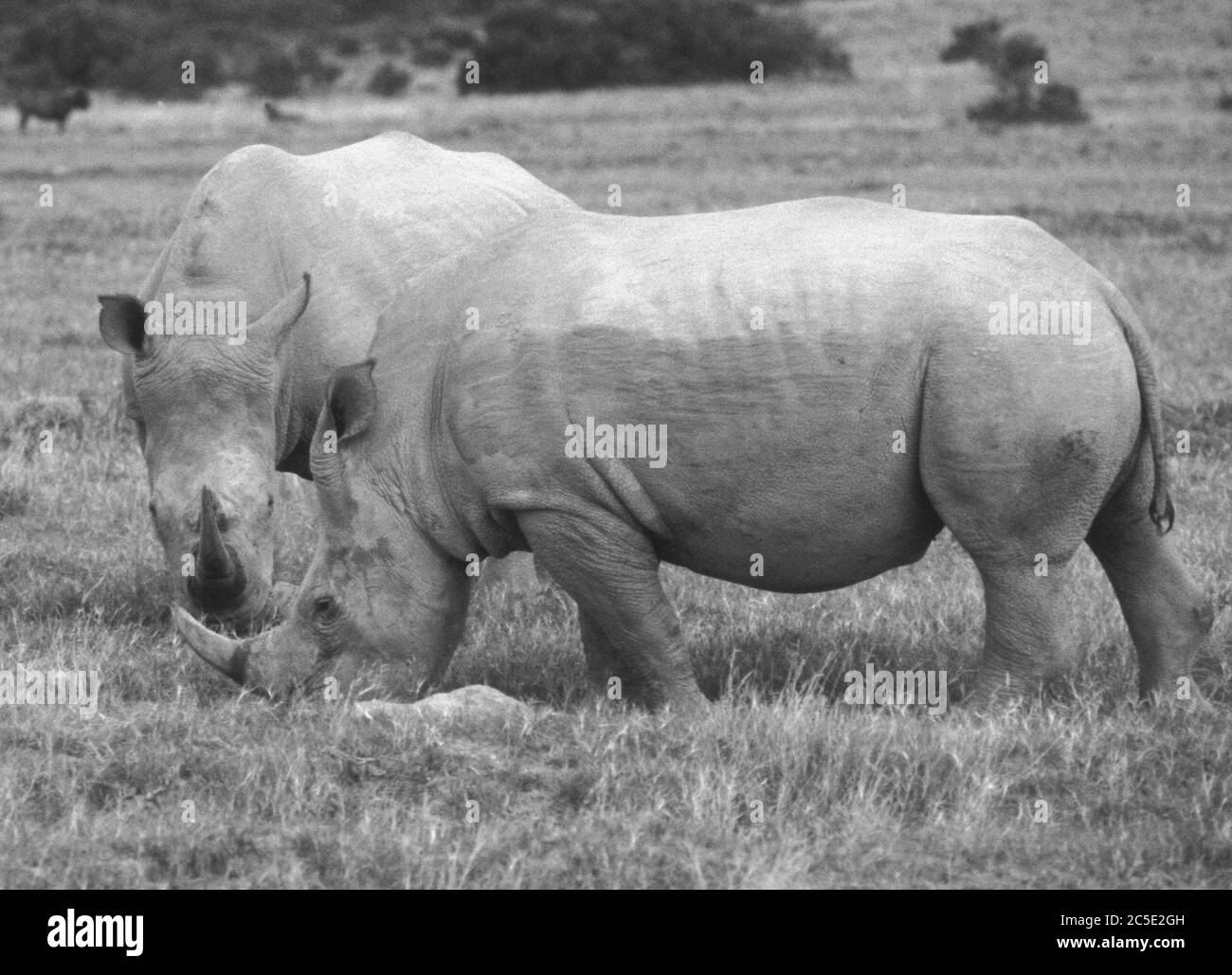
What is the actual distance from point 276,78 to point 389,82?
2416 millimetres

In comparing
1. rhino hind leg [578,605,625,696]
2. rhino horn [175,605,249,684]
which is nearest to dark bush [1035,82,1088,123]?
rhino hind leg [578,605,625,696]

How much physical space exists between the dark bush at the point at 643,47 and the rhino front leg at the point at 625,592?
33386mm

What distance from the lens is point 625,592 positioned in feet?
21.0

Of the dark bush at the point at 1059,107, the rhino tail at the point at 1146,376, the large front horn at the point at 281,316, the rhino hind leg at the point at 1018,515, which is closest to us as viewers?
the rhino hind leg at the point at 1018,515

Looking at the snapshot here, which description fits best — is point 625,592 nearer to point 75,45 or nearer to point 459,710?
point 459,710

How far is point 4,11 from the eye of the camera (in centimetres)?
5303

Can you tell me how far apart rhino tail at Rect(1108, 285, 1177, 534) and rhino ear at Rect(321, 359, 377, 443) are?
2.34 metres

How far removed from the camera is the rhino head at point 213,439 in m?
6.73

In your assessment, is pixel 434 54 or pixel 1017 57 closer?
pixel 1017 57

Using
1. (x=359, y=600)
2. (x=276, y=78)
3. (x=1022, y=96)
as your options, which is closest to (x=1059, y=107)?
(x=1022, y=96)

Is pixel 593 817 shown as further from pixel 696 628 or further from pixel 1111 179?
pixel 1111 179

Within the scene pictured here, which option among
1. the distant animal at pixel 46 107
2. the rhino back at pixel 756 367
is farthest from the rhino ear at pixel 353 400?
the distant animal at pixel 46 107

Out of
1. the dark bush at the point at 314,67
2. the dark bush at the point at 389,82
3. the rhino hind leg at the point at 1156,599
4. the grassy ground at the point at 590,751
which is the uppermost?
the dark bush at the point at 314,67

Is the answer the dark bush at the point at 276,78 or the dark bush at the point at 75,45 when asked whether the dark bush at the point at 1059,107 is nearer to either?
the dark bush at the point at 276,78
